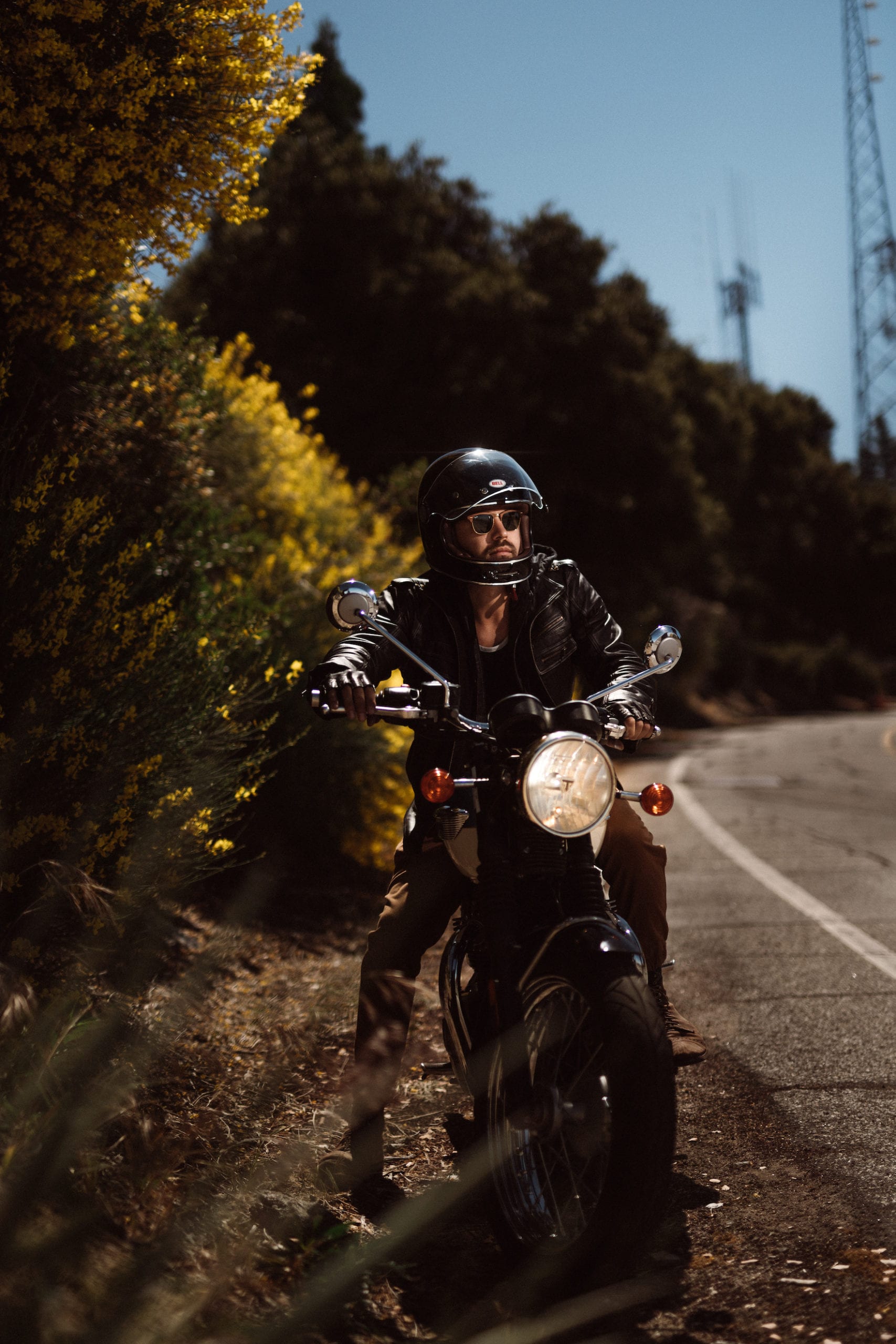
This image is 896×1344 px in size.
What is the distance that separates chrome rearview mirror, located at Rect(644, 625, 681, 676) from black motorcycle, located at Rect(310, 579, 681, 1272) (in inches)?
2.1

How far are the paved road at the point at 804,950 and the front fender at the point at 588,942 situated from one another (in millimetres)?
1050

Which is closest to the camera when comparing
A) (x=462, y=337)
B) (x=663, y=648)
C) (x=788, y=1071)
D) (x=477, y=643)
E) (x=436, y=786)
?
(x=436, y=786)

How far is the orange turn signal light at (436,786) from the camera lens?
2.86 m

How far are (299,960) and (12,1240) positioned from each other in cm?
367

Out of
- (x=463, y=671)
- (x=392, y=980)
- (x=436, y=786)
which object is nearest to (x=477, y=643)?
(x=463, y=671)

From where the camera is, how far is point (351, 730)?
7.36m

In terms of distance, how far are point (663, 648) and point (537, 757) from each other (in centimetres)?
71

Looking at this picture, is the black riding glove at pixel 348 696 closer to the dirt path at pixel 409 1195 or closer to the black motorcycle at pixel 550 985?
the black motorcycle at pixel 550 985

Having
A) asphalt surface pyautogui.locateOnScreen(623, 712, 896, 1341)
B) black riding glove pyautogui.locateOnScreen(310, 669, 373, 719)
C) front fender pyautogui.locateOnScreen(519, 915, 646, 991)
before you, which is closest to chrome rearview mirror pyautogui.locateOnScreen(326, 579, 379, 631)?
black riding glove pyautogui.locateOnScreen(310, 669, 373, 719)

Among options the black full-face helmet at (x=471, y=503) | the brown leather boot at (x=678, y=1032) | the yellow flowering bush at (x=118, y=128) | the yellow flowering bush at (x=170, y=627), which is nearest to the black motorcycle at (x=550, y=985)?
the black full-face helmet at (x=471, y=503)

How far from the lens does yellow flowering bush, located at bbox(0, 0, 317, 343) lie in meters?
5.20

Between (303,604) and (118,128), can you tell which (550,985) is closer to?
(118,128)

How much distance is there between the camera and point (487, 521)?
3.46 metres

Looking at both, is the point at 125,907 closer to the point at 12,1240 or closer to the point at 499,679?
the point at 499,679
